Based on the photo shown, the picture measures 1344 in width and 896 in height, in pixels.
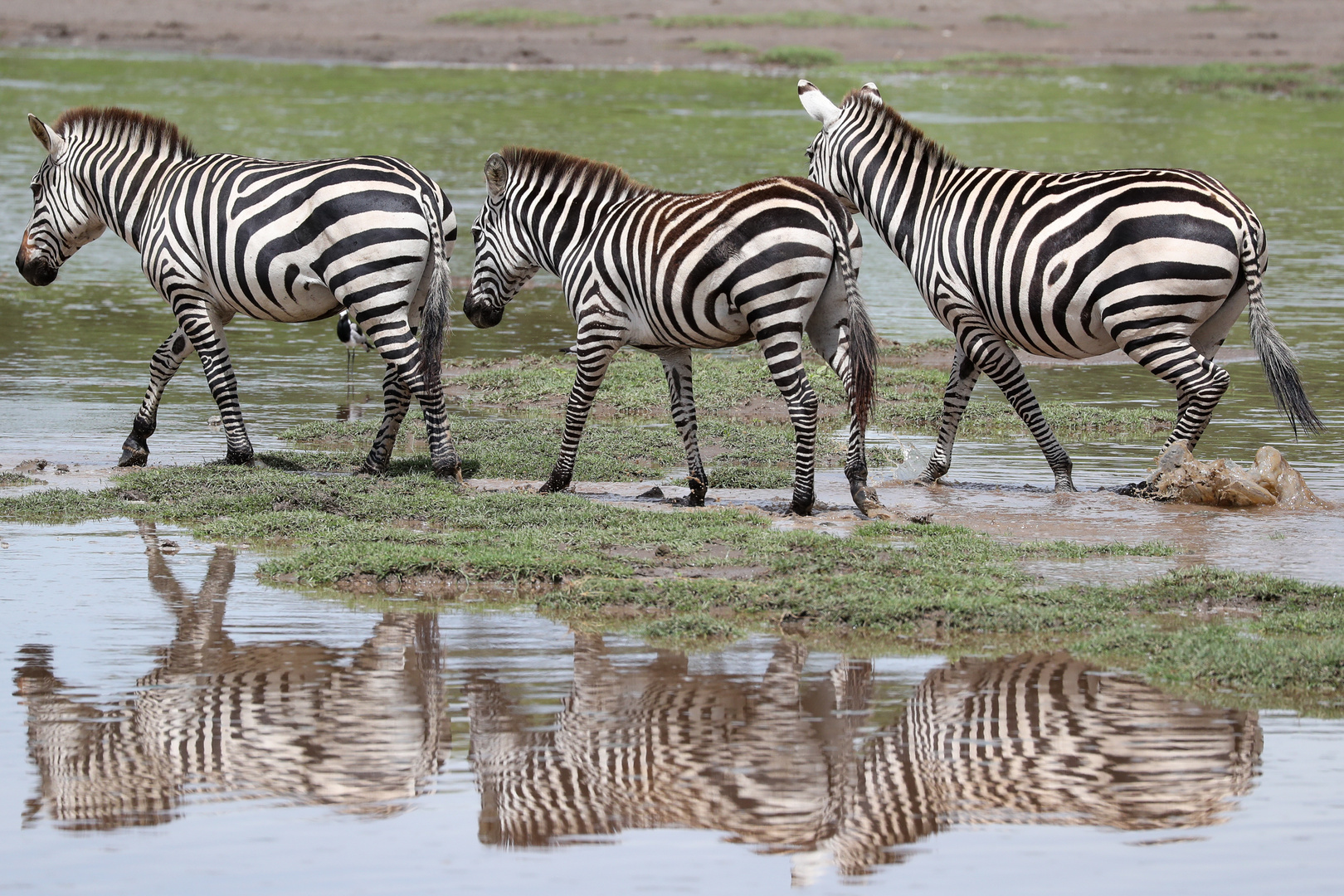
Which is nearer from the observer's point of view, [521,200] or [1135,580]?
[1135,580]

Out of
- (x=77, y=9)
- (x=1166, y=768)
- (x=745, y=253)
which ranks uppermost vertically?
(x=77, y=9)

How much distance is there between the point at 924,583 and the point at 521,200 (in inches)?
151

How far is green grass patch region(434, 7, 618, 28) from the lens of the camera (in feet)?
135

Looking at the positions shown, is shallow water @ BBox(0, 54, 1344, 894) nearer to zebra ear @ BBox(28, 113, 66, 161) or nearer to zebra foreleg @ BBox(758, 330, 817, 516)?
zebra foreleg @ BBox(758, 330, 817, 516)

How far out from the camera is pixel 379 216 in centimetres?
952

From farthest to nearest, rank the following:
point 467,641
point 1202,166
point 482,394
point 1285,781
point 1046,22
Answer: point 1046,22
point 1202,166
point 482,394
point 467,641
point 1285,781

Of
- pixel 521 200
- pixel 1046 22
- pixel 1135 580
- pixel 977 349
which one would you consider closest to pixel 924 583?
pixel 1135 580

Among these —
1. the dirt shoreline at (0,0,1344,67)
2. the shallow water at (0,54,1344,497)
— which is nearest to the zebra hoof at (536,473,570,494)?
the shallow water at (0,54,1344,497)

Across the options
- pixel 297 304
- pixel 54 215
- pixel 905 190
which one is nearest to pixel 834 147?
pixel 905 190

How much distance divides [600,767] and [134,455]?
5.70 metres

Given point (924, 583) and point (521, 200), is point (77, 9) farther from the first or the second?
point (924, 583)

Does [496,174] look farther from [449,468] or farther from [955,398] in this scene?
[955,398]

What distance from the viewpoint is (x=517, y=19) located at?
1629 inches

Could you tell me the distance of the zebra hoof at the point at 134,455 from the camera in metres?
10.1
